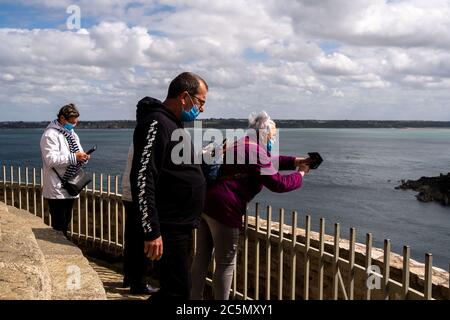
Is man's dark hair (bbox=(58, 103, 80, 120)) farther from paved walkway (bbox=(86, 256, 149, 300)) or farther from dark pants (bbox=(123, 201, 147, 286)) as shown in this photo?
paved walkway (bbox=(86, 256, 149, 300))

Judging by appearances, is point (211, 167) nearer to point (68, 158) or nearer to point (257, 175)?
point (257, 175)

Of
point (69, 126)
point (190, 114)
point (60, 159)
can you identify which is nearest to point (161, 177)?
point (190, 114)

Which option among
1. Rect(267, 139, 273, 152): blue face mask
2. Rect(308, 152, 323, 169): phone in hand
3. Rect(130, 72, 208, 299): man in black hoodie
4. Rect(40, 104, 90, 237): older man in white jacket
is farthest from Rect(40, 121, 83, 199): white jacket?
Rect(308, 152, 323, 169): phone in hand

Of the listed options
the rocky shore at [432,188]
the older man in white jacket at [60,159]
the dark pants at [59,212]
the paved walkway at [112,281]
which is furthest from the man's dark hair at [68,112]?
the rocky shore at [432,188]

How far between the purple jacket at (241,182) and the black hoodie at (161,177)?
48cm

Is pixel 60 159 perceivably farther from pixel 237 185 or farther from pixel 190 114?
pixel 190 114

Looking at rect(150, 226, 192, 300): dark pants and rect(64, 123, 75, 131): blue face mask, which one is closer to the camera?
rect(150, 226, 192, 300): dark pants

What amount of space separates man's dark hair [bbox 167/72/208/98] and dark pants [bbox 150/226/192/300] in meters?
0.87

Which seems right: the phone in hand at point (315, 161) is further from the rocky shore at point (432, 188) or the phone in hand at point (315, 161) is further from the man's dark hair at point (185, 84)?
the rocky shore at point (432, 188)

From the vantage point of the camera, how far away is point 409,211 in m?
47.8

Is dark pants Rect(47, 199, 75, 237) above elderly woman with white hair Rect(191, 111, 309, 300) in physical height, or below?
below

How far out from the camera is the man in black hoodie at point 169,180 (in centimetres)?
307

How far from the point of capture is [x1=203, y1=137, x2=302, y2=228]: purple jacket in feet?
12.3
